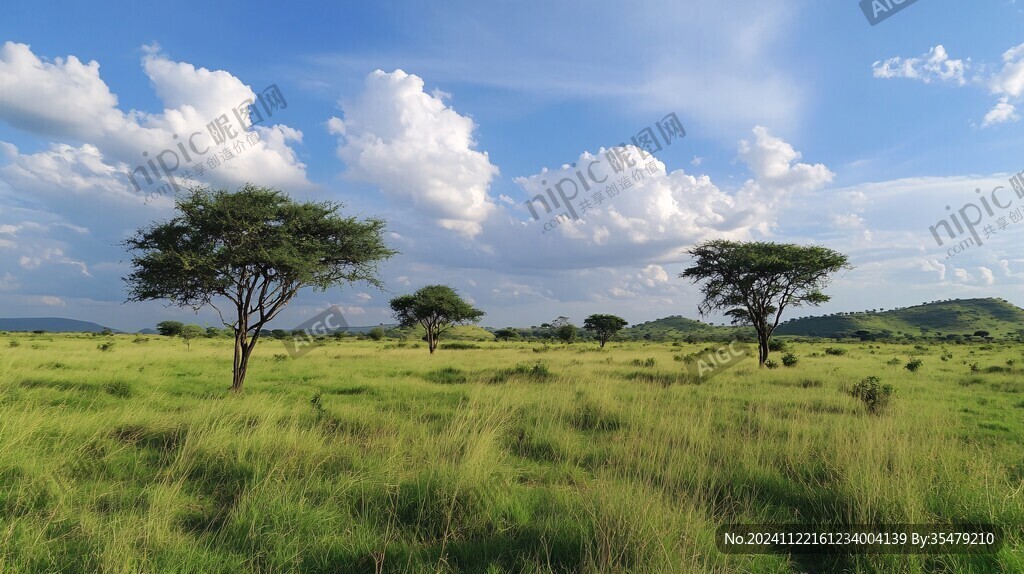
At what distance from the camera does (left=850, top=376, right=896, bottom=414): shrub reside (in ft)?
37.7

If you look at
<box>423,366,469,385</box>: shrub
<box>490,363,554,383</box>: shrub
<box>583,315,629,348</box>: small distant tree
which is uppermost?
<box>583,315,629,348</box>: small distant tree

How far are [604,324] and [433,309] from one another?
26.4 metres

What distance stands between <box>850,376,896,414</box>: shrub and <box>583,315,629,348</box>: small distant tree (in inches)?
1769

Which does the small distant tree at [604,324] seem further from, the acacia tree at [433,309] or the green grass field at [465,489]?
the green grass field at [465,489]

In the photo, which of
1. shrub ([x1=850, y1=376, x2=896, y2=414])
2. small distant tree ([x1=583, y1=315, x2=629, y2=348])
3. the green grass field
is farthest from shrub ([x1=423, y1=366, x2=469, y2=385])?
small distant tree ([x1=583, y1=315, x2=629, y2=348])

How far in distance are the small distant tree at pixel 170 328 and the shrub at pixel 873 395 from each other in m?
81.1

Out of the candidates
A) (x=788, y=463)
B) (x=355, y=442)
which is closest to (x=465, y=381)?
(x=355, y=442)

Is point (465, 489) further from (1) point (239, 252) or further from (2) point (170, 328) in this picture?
(2) point (170, 328)

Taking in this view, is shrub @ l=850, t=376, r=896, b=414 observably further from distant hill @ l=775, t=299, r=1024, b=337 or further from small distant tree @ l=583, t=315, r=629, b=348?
distant hill @ l=775, t=299, r=1024, b=337

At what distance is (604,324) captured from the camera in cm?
5903

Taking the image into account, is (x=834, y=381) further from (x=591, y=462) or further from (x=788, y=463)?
(x=591, y=462)

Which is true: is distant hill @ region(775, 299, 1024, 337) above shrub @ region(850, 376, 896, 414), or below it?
above

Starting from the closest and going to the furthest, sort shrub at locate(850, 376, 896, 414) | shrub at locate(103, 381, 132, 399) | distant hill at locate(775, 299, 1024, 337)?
shrub at locate(850, 376, 896, 414)
shrub at locate(103, 381, 132, 399)
distant hill at locate(775, 299, 1024, 337)

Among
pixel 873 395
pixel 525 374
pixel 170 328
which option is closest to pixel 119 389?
pixel 525 374
